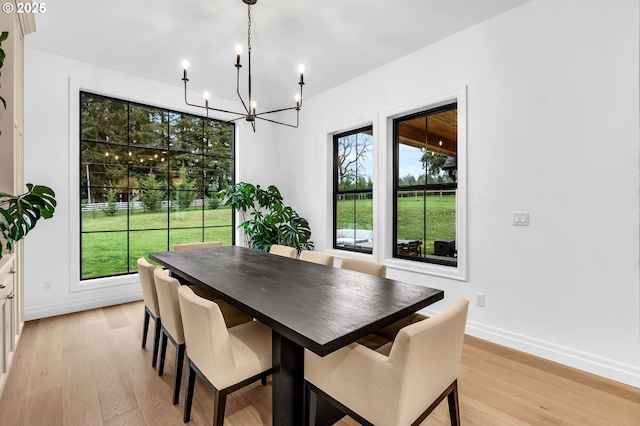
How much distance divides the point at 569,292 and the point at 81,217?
5.00m

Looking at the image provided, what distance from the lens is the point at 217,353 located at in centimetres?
143

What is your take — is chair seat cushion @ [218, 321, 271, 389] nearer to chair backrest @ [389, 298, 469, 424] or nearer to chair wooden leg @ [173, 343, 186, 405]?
chair wooden leg @ [173, 343, 186, 405]

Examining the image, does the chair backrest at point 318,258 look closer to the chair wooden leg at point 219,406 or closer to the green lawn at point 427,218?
the green lawn at point 427,218

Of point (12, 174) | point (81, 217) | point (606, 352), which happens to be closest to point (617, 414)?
point (606, 352)

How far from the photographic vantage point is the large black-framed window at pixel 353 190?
407 centimetres

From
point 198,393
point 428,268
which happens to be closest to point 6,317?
point 198,393

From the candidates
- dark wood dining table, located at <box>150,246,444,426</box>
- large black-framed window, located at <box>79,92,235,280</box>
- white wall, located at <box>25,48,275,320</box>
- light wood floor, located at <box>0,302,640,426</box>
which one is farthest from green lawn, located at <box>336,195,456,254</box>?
white wall, located at <box>25,48,275,320</box>

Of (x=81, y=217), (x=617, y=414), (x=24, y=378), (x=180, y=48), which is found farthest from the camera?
(x=81, y=217)

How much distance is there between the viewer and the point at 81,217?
3.69 meters

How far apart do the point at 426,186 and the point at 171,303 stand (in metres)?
2.73

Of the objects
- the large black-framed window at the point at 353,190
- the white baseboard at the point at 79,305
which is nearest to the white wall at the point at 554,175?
the large black-framed window at the point at 353,190

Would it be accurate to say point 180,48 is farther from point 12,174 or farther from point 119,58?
point 12,174

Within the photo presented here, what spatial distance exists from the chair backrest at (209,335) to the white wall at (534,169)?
2.40 m

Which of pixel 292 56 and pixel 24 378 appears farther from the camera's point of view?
pixel 292 56
